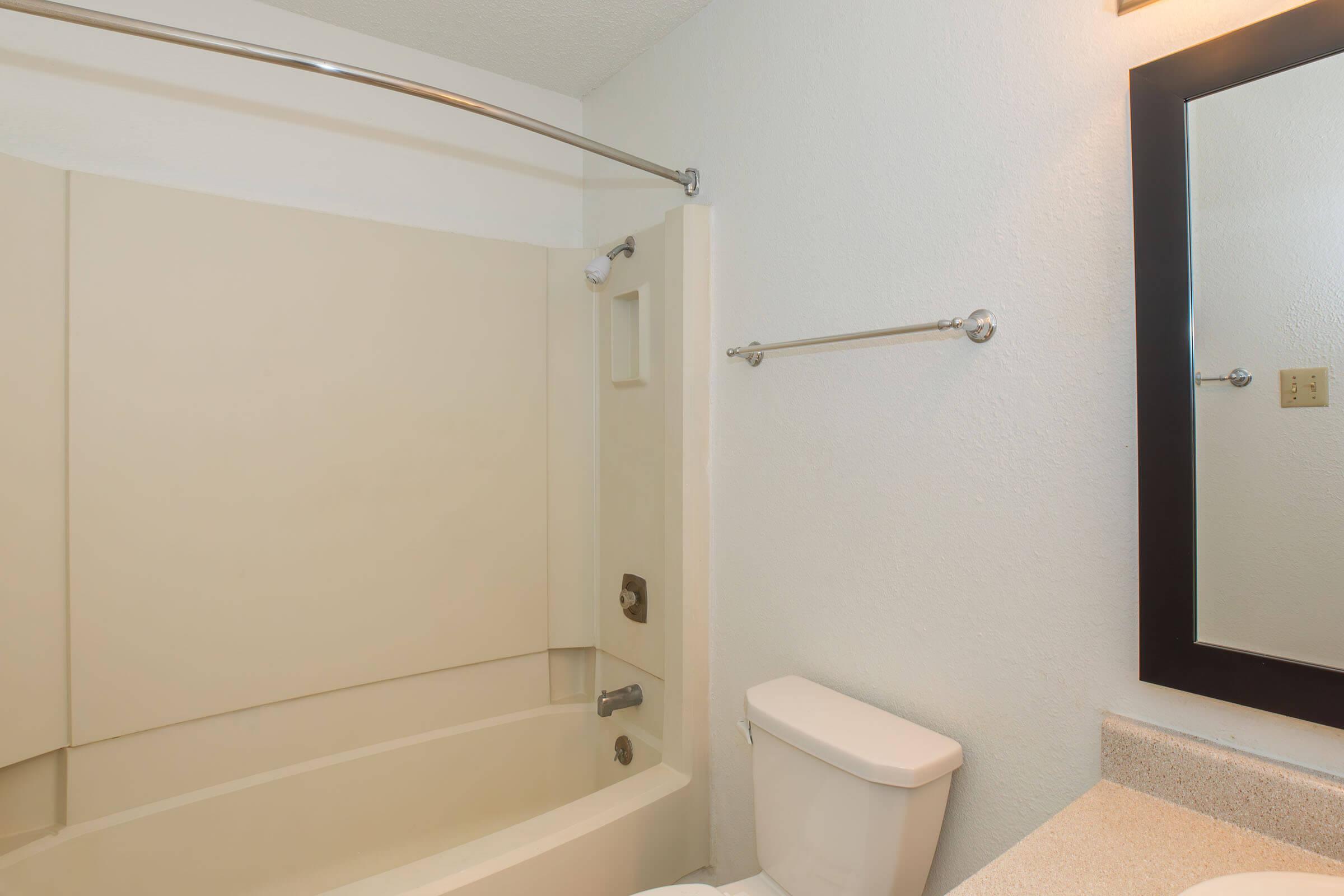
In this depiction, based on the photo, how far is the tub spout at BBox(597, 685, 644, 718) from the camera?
5.89 ft

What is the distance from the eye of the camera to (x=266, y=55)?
4.05ft

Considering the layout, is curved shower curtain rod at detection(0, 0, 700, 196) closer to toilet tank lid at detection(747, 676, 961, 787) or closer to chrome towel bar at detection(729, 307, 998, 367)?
chrome towel bar at detection(729, 307, 998, 367)

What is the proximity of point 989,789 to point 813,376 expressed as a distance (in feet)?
2.74

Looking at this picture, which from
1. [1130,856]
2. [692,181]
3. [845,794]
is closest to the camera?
[1130,856]

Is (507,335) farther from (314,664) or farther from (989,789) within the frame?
(989,789)

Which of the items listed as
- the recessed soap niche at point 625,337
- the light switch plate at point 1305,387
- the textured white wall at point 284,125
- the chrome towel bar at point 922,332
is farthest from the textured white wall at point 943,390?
the textured white wall at point 284,125

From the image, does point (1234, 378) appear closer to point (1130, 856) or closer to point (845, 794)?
point (1130, 856)

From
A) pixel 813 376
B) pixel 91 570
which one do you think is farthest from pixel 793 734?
pixel 91 570

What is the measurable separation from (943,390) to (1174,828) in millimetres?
706

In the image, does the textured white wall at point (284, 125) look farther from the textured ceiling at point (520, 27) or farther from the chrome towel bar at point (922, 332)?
the chrome towel bar at point (922, 332)

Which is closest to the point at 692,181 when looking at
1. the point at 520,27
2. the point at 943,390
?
the point at 520,27

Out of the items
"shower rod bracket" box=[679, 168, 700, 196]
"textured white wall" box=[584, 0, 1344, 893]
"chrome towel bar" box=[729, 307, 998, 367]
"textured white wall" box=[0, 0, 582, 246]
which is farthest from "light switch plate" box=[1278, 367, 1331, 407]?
"textured white wall" box=[0, 0, 582, 246]

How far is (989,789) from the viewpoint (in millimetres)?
1142

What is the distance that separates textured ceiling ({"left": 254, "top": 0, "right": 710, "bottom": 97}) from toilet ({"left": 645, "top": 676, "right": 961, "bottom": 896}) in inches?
67.8
